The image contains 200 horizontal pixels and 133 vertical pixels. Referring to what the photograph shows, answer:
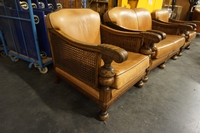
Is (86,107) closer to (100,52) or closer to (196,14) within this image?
(100,52)

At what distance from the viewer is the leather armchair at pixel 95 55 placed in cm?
93

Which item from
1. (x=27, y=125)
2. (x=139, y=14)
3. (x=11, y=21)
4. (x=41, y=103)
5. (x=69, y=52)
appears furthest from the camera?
(x=139, y=14)

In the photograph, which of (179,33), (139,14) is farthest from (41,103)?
(179,33)

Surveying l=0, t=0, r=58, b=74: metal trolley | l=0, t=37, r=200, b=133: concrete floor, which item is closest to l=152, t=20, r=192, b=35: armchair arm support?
l=0, t=37, r=200, b=133: concrete floor

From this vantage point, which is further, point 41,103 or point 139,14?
point 139,14

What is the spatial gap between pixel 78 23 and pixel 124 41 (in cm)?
55

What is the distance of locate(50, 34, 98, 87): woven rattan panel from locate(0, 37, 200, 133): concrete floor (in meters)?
0.34

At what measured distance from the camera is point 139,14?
2027mm

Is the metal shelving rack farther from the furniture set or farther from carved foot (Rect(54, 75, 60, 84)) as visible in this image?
the furniture set

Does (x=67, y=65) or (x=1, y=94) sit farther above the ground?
(x=67, y=65)

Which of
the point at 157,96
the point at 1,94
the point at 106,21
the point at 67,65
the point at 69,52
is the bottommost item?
the point at 157,96

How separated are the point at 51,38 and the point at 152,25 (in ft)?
6.64

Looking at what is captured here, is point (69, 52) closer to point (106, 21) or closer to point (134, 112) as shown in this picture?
point (106, 21)

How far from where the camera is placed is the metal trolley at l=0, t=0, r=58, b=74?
164cm
